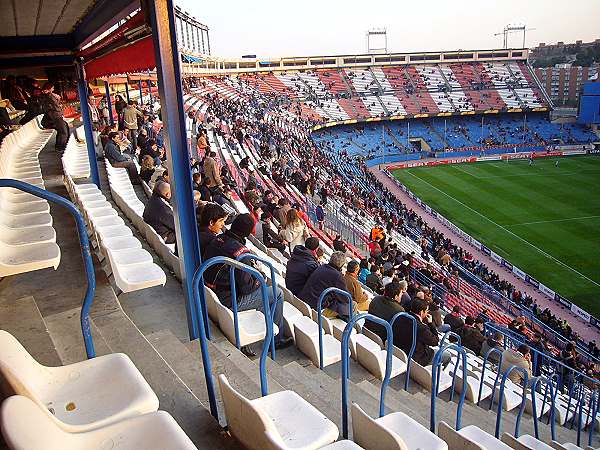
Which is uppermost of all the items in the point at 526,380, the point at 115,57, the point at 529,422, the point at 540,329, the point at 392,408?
the point at 115,57

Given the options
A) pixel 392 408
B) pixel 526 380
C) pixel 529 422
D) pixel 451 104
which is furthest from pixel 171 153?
pixel 451 104

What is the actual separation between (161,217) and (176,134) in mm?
2141

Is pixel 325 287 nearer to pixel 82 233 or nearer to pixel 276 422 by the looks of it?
pixel 276 422

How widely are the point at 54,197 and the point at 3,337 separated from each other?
580 millimetres

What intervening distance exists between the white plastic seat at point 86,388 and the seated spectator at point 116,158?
271 inches

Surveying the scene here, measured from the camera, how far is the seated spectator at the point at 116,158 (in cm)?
870

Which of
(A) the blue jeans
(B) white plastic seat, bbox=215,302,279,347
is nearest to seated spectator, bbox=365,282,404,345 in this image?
(A) the blue jeans

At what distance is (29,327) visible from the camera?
309 cm

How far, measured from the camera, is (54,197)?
7.06 ft

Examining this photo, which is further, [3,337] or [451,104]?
[451,104]

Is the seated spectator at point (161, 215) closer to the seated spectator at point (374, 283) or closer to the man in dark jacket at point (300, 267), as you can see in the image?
the man in dark jacket at point (300, 267)

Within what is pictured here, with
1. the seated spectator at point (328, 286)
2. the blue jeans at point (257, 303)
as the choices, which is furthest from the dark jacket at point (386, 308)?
the blue jeans at point (257, 303)

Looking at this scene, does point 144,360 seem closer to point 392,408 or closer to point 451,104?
point 392,408

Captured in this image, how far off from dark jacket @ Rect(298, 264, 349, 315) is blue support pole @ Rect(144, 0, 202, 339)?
4.92ft
